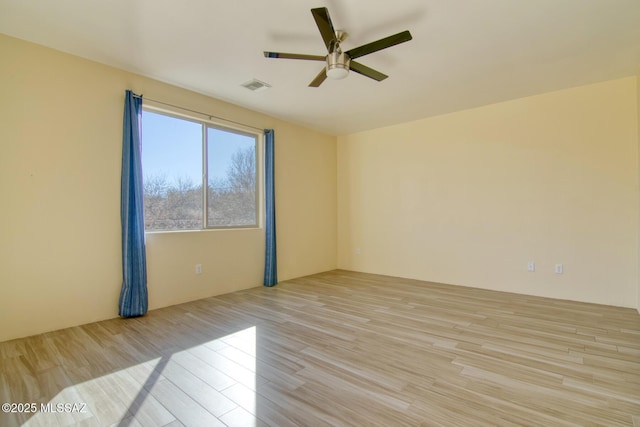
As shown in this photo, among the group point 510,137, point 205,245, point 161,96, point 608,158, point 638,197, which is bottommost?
point 205,245

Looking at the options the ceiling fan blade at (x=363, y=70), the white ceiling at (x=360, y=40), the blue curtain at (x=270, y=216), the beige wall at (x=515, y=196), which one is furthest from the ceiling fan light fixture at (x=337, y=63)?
the beige wall at (x=515, y=196)

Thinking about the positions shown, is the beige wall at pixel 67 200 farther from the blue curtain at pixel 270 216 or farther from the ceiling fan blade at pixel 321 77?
the ceiling fan blade at pixel 321 77

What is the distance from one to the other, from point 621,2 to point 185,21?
3330 millimetres

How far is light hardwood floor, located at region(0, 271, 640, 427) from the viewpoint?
168cm

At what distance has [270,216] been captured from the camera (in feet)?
15.5

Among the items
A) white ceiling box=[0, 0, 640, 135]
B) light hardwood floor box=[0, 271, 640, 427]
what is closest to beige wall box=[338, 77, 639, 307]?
white ceiling box=[0, 0, 640, 135]

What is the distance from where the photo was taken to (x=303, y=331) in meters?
2.88

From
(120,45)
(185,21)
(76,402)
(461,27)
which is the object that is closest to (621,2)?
(461,27)

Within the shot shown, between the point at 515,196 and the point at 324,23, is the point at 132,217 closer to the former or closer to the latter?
the point at 324,23

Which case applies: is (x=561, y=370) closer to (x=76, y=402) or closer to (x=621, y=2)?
(x=621, y=2)

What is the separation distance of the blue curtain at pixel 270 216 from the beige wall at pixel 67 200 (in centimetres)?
93

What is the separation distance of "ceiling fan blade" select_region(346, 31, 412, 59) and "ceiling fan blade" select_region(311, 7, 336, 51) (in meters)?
0.23

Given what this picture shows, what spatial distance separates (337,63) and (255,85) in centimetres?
151

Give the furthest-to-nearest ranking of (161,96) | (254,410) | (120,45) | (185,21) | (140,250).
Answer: (161,96) < (140,250) < (120,45) < (185,21) < (254,410)
